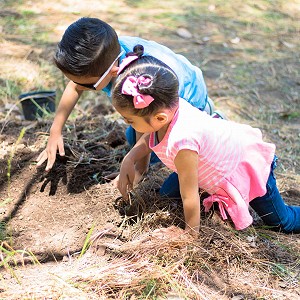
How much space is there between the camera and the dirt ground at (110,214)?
6.49 ft

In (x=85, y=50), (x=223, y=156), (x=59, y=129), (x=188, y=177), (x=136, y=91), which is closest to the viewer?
(x=136, y=91)

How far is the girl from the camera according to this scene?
1.92m

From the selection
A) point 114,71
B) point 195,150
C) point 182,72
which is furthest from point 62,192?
point 195,150

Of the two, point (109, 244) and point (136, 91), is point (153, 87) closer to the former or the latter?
point (136, 91)

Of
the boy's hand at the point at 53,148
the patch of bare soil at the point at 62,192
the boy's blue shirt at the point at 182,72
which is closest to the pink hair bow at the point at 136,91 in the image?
the boy's blue shirt at the point at 182,72

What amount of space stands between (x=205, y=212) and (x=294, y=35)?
3.97 m

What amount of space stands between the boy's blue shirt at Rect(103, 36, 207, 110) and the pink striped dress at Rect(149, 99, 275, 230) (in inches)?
13.0

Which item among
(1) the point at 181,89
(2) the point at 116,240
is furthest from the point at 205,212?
(1) the point at 181,89

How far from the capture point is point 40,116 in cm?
367

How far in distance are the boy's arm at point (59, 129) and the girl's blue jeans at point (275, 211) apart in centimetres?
98

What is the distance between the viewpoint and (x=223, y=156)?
2129 mm

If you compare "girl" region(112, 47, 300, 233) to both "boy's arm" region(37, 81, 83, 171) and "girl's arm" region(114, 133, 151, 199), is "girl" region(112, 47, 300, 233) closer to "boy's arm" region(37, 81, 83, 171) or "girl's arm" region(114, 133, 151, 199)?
"girl's arm" region(114, 133, 151, 199)

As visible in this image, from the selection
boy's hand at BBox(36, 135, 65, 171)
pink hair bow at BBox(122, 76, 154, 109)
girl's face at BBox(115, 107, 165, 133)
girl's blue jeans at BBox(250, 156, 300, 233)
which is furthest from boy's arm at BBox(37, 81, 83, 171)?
girl's blue jeans at BBox(250, 156, 300, 233)

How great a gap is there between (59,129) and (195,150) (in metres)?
0.91
